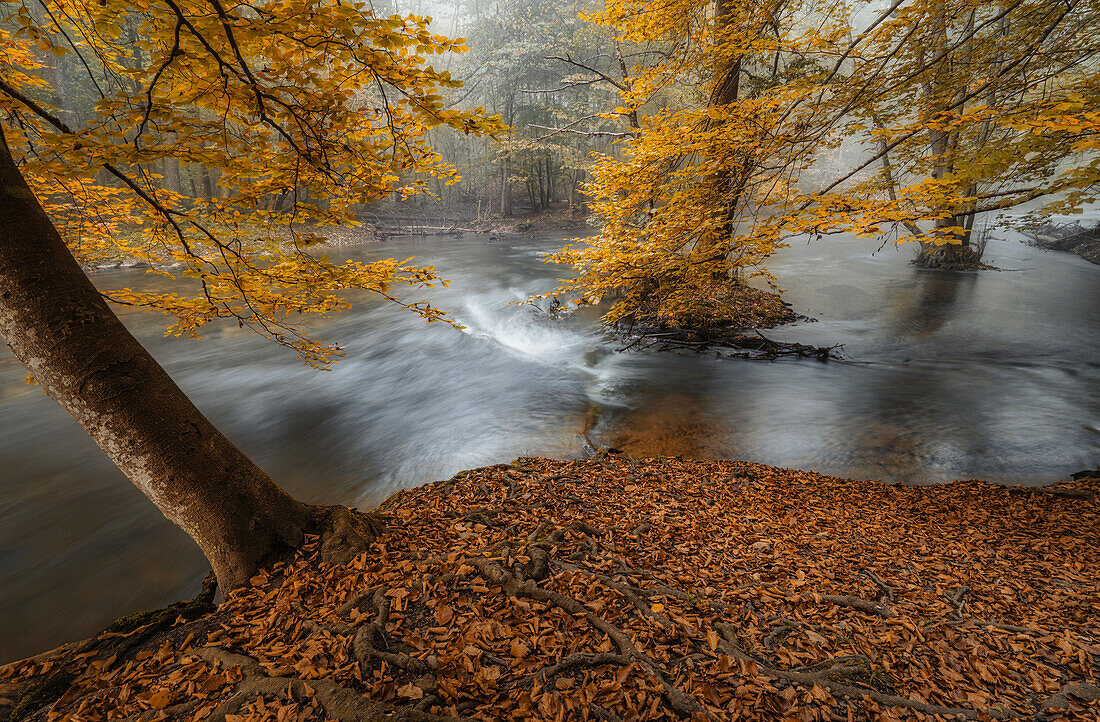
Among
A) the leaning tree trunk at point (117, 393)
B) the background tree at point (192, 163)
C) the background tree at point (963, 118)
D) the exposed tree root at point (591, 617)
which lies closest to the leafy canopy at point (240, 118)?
the background tree at point (192, 163)

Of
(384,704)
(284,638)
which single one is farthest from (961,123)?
(284,638)

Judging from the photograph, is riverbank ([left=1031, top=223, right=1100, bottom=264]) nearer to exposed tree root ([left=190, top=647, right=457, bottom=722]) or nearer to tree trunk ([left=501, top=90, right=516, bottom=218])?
tree trunk ([left=501, top=90, right=516, bottom=218])

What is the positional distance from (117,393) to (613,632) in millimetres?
3154

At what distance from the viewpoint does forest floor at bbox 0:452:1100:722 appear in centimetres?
223

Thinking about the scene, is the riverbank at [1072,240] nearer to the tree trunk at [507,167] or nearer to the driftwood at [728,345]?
the driftwood at [728,345]

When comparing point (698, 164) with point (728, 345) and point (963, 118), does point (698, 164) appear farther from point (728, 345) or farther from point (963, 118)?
point (728, 345)

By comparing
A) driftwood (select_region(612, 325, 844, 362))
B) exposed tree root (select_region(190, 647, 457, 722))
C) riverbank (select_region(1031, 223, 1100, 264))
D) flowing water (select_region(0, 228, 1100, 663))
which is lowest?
flowing water (select_region(0, 228, 1100, 663))

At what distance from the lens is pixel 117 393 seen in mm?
2432

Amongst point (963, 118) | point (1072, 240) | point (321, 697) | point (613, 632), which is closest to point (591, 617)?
point (613, 632)

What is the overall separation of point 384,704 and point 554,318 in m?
12.7

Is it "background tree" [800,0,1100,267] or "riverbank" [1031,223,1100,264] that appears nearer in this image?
"background tree" [800,0,1100,267]

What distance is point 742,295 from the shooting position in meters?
13.1

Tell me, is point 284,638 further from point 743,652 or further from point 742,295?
point 742,295

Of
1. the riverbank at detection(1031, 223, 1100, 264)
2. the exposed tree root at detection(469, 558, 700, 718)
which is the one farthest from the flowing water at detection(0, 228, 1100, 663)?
the riverbank at detection(1031, 223, 1100, 264)
